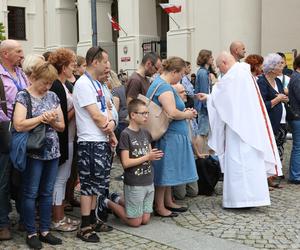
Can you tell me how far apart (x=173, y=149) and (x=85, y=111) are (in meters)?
1.31

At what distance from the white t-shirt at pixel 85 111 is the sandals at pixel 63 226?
39.0 inches

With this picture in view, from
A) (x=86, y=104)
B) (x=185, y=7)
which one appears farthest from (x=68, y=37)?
(x=86, y=104)

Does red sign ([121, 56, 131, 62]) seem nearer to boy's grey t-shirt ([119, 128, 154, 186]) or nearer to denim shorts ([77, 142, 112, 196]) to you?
boy's grey t-shirt ([119, 128, 154, 186])

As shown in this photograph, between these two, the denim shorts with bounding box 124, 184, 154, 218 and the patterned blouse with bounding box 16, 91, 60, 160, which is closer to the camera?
the patterned blouse with bounding box 16, 91, 60, 160

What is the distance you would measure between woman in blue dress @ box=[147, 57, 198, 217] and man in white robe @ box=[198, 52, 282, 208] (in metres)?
0.49

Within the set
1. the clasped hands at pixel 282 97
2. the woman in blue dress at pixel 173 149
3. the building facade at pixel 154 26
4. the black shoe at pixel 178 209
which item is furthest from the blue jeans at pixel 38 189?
the building facade at pixel 154 26

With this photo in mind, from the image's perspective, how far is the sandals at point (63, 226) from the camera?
5.62 metres

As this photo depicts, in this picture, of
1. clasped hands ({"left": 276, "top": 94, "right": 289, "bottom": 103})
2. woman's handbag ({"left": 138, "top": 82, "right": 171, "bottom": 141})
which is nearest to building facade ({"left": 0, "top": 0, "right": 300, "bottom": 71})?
clasped hands ({"left": 276, "top": 94, "right": 289, "bottom": 103})

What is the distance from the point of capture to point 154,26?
2438cm

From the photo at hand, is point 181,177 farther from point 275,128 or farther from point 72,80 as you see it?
point 275,128

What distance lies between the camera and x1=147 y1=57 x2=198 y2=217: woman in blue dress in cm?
610

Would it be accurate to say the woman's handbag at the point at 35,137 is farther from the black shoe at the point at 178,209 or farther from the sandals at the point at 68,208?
the black shoe at the point at 178,209

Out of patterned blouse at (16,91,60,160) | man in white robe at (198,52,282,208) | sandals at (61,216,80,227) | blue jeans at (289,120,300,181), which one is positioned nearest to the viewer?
patterned blouse at (16,91,60,160)

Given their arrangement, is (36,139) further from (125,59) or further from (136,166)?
(125,59)
